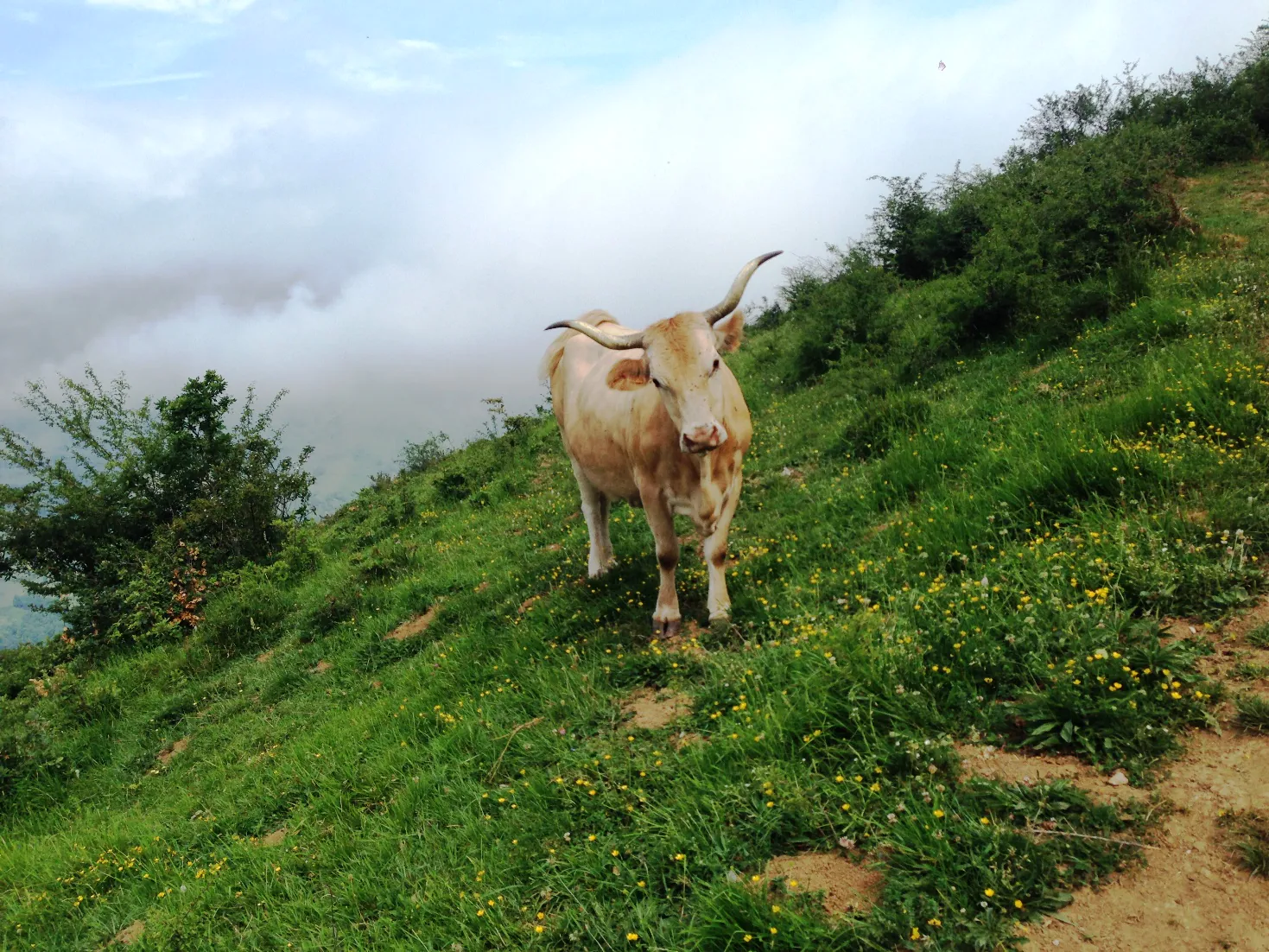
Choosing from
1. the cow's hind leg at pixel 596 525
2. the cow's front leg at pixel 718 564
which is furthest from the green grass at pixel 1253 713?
the cow's hind leg at pixel 596 525

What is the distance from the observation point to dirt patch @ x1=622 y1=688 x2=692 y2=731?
4672mm

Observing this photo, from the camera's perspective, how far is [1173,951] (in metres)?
2.47

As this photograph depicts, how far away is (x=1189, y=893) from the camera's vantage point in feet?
8.63

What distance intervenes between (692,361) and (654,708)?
248 centimetres

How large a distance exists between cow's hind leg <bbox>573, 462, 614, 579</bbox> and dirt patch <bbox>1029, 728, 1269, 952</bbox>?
5792mm

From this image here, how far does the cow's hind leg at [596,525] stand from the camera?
8.23 m

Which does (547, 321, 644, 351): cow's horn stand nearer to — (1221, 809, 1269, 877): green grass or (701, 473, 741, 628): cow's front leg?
(701, 473, 741, 628): cow's front leg

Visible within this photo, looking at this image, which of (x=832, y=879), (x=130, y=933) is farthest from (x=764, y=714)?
(x=130, y=933)

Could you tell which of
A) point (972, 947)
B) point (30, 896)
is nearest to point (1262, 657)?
point (972, 947)

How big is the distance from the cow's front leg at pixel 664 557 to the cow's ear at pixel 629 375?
90 centimetres

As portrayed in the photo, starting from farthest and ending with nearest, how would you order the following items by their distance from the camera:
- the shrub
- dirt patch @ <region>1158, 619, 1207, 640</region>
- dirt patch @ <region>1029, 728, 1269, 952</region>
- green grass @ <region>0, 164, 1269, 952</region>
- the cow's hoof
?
the shrub, the cow's hoof, dirt patch @ <region>1158, 619, 1207, 640</region>, green grass @ <region>0, 164, 1269, 952</region>, dirt patch @ <region>1029, 728, 1269, 952</region>

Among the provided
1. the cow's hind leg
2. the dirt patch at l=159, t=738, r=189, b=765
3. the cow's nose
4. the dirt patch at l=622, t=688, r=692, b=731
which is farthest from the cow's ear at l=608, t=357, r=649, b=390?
the dirt patch at l=159, t=738, r=189, b=765

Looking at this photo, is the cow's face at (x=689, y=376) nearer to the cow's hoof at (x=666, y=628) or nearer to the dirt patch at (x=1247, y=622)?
the cow's hoof at (x=666, y=628)

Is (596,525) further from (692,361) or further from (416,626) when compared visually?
(692,361)
